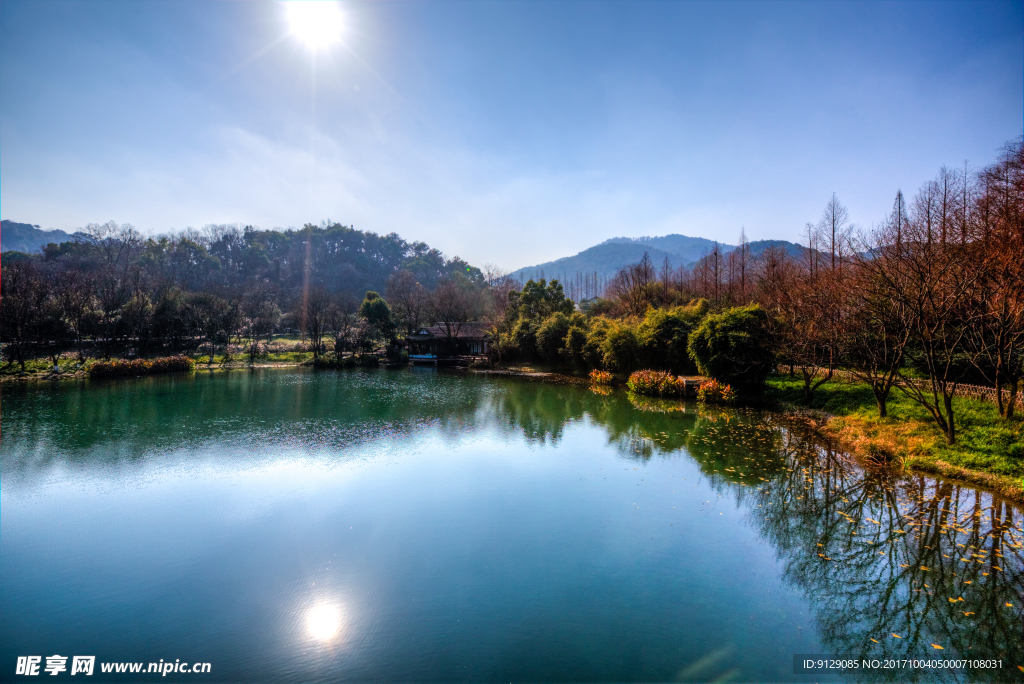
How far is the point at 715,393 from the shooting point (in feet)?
56.8

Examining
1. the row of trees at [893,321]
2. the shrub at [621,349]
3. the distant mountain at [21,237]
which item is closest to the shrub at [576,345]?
the row of trees at [893,321]

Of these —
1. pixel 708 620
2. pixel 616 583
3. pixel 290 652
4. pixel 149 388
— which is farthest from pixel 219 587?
pixel 149 388

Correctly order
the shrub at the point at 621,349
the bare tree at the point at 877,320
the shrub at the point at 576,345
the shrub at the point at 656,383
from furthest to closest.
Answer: the shrub at the point at 576,345 → the shrub at the point at 621,349 → the shrub at the point at 656,383 → the bare tree at the point at 877,320

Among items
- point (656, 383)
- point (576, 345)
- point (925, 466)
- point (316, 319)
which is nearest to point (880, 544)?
point (925, 466)

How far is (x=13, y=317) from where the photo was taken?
89.8 feet

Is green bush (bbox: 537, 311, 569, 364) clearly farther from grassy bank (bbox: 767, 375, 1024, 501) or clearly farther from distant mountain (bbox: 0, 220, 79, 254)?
distant mountain (bbox: 0, 220, 79, 254)

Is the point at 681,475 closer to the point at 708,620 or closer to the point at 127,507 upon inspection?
the point at 708,620

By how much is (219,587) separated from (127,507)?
405 cm

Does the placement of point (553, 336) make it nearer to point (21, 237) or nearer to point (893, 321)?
point (893, 321)

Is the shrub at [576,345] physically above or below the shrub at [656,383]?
above

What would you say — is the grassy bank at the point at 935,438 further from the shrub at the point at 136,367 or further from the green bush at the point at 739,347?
the shrub at the point at 136,367

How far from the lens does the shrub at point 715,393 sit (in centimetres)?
1692

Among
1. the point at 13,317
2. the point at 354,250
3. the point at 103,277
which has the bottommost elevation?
the point at 13,317

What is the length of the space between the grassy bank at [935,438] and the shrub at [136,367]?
35.9 m
